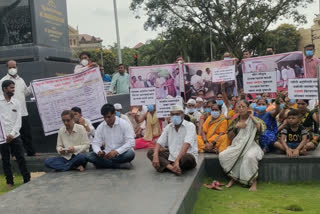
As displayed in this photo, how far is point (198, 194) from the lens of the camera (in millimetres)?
5020

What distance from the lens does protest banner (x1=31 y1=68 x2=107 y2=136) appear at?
22.9 feet

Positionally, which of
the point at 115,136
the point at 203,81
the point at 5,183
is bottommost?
the point at 5,183

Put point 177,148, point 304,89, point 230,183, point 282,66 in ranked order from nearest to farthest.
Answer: point 177,148 → point 230,183 → point 304,89 → point 282,66

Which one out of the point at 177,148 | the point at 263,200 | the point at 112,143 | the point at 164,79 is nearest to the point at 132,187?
the point at 177,148

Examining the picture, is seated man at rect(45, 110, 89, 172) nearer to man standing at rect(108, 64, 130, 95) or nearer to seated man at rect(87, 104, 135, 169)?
seated man at rect(87, 104, 135, 169)

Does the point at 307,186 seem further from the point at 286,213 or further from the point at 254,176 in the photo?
the point at 286,213

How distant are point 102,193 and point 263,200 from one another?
2111 mm

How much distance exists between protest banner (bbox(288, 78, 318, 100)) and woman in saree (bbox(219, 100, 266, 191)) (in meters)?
1.03

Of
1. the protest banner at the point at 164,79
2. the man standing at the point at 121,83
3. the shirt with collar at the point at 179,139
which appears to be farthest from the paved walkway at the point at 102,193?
the man standing at the point at 121,83

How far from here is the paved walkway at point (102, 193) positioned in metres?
3.66

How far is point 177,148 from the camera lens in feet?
17.2

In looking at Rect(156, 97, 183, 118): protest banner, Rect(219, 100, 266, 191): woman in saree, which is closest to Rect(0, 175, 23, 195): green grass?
Rect(156, 97, 183, 118): protest banner

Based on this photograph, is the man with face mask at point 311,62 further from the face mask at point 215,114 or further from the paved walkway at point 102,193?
the paved walkway at point 102,193

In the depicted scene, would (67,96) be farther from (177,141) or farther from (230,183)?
(230,183)
